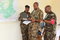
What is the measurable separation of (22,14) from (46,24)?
0.80m

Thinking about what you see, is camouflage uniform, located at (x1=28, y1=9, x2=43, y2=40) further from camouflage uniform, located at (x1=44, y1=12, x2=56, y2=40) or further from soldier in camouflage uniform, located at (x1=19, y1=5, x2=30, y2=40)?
soldier in camouflage uniform, located at (x1=19, y1=5, x2=30, y2=40)

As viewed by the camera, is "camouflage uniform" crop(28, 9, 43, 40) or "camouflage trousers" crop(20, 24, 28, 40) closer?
"camouflage uniform" crop(28, 9, 43, 40)

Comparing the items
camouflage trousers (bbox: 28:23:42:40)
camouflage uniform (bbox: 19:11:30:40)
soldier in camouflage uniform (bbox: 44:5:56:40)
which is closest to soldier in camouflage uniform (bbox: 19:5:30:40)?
camouflage uniform (bbox: 19:11:30:40)

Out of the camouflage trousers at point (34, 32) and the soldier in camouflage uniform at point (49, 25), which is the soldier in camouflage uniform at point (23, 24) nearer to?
the camouflage trousers at point (34, 32)

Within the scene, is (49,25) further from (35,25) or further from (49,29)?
(35,25)

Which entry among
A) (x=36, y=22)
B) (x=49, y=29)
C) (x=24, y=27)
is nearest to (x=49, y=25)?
(x=49, y=29)

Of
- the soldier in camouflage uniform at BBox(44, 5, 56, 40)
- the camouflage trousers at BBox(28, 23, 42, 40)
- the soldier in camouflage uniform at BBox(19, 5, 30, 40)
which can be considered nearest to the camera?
the soldier in camouflage uniform at BBox(44, 5, 56, 40)

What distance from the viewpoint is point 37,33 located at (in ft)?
13.6

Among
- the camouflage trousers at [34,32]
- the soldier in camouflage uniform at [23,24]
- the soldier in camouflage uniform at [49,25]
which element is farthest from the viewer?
the soldier in camouflage uniform at [23,24]

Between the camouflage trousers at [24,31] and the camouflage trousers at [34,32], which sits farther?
the camouflage trousers at [24,31]

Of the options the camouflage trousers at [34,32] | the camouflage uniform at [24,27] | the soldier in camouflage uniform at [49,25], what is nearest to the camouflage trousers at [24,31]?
the camouflage uniform at [24,27]

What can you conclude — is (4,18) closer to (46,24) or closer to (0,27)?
(0,27)

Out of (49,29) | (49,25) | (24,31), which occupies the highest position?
(49,25)

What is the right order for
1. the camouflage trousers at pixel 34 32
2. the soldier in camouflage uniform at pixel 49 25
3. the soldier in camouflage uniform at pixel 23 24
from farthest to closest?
the soldier in camouflage uniform at pixel 23 24, the camouflage trousers at pixel 34 32, the soldier in camouflage uniform at pixel 49 25
